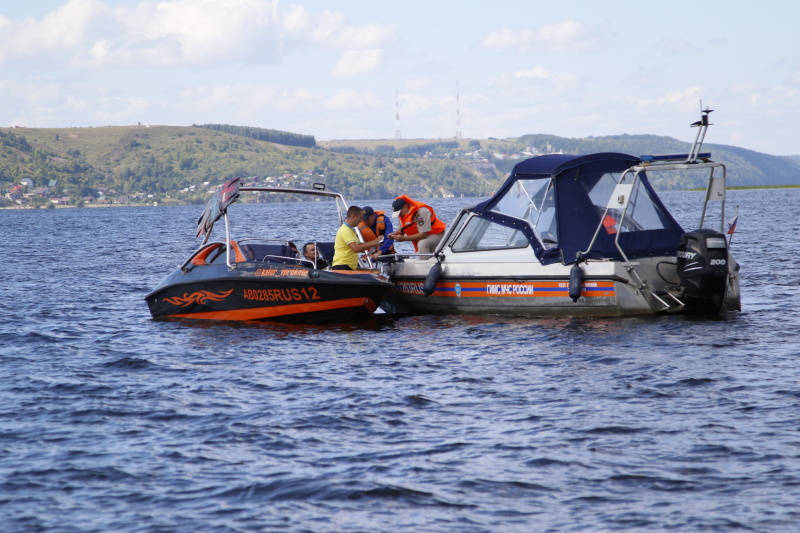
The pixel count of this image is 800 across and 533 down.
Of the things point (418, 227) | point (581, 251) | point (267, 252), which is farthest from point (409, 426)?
point (418, 227)

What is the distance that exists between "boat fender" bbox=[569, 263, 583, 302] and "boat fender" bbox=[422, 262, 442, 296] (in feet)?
8.60

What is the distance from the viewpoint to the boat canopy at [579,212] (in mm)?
15195

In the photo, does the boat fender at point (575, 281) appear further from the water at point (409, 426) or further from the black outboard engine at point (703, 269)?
the black outboard engine at point (703, 269)

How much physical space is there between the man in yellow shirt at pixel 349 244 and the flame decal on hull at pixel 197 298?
202cm

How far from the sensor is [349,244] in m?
16.0

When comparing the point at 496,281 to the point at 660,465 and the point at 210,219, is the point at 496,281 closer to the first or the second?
the point at 210,219

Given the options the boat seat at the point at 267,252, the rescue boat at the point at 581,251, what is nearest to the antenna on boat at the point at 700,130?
the rescue boat at the point at 581,251

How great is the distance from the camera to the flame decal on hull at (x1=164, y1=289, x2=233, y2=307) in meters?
16.2

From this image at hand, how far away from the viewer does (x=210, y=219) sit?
54.8ft

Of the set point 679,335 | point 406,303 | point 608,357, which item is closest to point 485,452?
point 608,357

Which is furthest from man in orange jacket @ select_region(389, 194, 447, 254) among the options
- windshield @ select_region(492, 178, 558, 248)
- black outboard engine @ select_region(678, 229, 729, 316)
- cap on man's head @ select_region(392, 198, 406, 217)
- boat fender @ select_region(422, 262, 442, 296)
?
black outboard engine @ select_region(678, 229, 729, 316)

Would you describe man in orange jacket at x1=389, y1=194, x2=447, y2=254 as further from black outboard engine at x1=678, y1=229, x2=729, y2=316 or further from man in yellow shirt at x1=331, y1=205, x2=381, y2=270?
black outboard engine at x1=678, y1=229, x2=729, y2=316

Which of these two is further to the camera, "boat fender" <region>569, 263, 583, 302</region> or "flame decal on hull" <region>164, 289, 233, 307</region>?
"flame decal on hull" <region>164, 289, 233, 307</region>

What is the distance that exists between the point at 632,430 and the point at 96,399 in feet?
20.7
